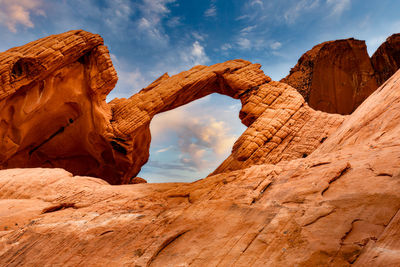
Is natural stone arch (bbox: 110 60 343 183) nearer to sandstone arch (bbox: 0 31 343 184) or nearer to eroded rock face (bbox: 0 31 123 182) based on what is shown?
sandstone arch (bbox: 0 31 343 184)

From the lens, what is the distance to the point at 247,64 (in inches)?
483

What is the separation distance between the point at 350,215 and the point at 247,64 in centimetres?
1044

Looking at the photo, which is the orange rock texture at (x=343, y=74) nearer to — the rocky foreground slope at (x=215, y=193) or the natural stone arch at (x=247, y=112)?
the natural stone arch at (x=247, y=112)

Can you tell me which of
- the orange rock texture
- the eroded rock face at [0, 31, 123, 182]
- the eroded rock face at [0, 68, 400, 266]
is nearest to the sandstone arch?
the eroded rock face at [0, 31, 123, 182]

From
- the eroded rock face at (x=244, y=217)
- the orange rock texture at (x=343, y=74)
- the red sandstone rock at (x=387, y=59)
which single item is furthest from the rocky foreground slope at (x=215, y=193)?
the red sandstone rock at (x=387, y=59)

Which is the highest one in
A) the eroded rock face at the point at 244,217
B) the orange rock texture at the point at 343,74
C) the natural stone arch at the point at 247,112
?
the orange rock texture at the point at 343,74

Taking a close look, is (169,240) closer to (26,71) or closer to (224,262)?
(224,262)

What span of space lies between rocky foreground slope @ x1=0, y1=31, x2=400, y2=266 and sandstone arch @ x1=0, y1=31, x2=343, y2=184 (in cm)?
6

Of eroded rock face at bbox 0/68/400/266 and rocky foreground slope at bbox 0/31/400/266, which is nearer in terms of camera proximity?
eroded rock face at bbox 0/68/400/266

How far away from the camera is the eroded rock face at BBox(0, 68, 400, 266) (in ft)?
9.15

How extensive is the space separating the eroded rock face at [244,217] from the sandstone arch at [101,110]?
3587 mm

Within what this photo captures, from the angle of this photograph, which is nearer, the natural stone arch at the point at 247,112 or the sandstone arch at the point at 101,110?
the natural stone arch at the point at 247,112

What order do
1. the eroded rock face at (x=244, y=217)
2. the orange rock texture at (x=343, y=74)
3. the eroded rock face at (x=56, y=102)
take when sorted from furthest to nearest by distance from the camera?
the orange rock texture at (x=343, y=74)
the eroded rock face at (x=56, y=102)
the eroded rock face at (x=244, y=217)

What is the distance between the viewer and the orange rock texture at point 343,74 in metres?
20.5
